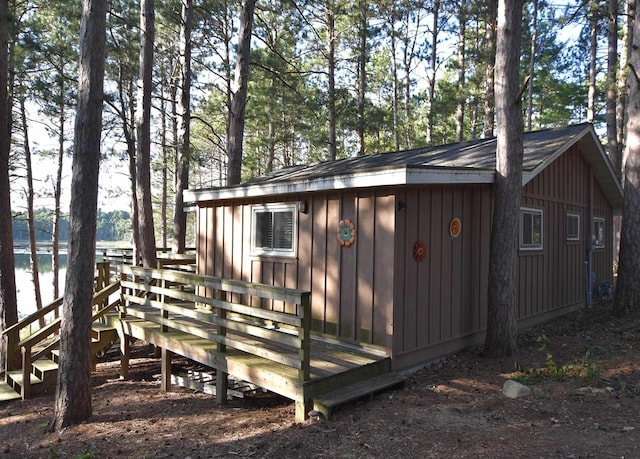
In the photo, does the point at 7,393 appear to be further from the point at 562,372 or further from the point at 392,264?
the point at 562,372

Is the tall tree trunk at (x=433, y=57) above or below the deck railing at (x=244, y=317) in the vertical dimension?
above

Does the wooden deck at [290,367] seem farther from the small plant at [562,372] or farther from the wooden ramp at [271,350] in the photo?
the small plant at [562,372]

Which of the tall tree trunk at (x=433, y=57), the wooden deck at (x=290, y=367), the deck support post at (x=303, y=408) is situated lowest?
the deck support post at (x=303, y=408)

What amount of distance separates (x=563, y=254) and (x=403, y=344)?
5.53 m

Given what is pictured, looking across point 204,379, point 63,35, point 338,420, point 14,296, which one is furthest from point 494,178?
point 63,35

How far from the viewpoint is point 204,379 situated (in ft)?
21.8

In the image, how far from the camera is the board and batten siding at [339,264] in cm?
550

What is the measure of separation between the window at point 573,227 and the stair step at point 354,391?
20.6 ft

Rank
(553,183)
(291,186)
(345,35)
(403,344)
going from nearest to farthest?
1. (403,344)
2. (291,186)
3. (553,183)
4. (345,35)

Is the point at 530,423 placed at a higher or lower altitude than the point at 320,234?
lower

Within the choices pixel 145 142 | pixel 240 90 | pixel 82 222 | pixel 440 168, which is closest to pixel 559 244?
pixel 440 168

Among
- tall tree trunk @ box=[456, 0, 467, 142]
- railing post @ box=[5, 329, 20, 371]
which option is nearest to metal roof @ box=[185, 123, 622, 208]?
railing post @ box=[5, 329, 20, 371]

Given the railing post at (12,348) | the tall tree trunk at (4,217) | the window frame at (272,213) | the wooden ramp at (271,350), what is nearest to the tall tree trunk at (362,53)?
the window frame at (272,213)

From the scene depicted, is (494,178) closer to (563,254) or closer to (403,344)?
(403,344)
